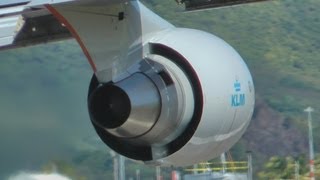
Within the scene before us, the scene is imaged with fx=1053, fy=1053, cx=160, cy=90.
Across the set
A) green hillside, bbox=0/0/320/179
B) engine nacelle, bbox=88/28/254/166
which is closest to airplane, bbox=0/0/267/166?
engine nacelle, bbox=88/28/254/166

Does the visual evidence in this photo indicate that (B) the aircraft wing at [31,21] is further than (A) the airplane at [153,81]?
No

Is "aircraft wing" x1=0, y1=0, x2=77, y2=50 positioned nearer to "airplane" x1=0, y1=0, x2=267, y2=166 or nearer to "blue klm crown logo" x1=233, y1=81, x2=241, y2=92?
"airplane" x1=0, y1=0, x2=267, y2=166

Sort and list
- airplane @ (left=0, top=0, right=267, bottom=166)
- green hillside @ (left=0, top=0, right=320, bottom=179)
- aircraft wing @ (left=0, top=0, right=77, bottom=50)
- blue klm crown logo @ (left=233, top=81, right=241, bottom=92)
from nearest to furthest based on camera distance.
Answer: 1. aircraft wing @ (left=0, top=0, right=77, bottom=50)
2. airplane @ (left=0, top=0, right=267, bottom=166)
3. blue klm crown logo @ (left=233, top=81, right=241, bottom=92)
4. green hillside @ (left=0, top=0, right=320, bottom=179)

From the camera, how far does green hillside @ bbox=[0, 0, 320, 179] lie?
13.9 meters

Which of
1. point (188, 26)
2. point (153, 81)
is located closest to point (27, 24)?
point (153, 81)

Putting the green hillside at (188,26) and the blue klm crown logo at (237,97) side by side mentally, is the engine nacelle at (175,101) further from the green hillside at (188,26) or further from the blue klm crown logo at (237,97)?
the green hillside at (188,26)

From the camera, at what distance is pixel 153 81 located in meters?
9.94

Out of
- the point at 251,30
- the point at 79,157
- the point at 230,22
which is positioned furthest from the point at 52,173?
the point at 251,30

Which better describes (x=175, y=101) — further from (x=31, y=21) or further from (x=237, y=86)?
(x=31, y=21)

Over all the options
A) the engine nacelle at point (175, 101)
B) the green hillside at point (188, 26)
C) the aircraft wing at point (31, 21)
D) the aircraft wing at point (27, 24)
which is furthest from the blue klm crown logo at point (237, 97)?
the green hillside at point (188, 26)

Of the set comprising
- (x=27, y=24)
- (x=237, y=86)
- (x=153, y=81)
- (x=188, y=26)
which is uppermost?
(x=27, y=24)

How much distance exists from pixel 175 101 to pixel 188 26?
24.5 m

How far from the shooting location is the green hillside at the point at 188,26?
547 inches

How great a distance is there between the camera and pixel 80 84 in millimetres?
15750
